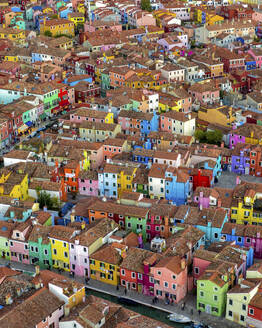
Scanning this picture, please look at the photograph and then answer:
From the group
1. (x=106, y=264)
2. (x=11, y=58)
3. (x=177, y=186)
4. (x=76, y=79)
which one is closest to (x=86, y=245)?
(x=106, y=264)

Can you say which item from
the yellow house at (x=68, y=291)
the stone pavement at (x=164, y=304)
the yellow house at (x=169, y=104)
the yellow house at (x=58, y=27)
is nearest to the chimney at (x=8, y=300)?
the yellow house at (x=68, y=291)

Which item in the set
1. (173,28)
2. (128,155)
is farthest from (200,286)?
(173,28)

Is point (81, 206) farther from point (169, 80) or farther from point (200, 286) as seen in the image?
point (169, 80)

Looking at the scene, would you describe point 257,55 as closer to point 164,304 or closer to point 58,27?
point 58,27

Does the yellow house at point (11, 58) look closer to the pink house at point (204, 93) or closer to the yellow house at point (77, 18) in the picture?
the yellow house at point (77, 18)

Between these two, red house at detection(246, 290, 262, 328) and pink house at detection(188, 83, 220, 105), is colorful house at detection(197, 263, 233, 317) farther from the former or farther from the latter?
pink house at detection(188, 83, 220, 105)

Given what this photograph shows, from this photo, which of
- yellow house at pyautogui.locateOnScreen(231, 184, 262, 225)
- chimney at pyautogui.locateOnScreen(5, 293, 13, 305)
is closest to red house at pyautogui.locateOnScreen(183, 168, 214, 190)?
yellow house at pyautogui.locateOnScreen(231, 184, 262, 225)
